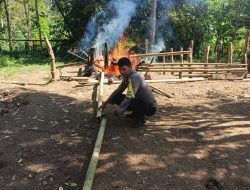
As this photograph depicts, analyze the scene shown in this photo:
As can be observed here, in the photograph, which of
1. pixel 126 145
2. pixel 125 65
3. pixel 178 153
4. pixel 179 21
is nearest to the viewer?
pixel 178 153

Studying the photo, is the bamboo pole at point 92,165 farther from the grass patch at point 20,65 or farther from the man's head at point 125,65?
the grass patch at point 20,65

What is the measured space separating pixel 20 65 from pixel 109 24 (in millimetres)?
5486

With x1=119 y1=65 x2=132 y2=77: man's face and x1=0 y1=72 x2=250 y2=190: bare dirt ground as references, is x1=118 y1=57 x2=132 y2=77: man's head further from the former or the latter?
x1=0 y1=72 x2=250 y2=190: bare dirt ground

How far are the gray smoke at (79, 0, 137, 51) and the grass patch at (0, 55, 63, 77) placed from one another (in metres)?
2.82

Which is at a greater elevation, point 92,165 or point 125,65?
point 125,65

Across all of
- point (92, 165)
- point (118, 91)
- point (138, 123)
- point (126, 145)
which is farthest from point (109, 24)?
point (92, 165)

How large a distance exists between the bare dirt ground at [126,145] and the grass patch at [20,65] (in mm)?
4887

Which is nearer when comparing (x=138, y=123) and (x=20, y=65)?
(x=138, y=123)

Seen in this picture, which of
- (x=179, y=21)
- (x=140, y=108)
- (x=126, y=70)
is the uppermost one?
(x=179, y=21)

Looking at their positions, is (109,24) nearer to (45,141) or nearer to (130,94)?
(130,94)

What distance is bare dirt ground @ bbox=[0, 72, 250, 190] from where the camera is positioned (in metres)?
4.27

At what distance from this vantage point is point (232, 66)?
436 inches

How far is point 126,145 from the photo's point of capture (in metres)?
5.22

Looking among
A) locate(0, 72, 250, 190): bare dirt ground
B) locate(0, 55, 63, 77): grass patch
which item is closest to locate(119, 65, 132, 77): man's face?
locate(0, 72, 250, 190): bare dirt ground
